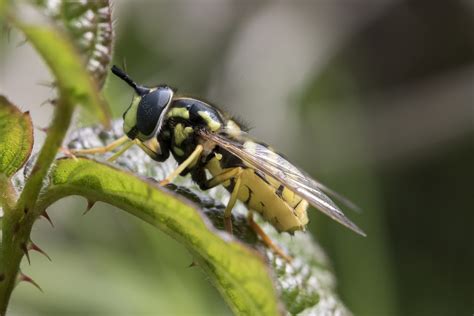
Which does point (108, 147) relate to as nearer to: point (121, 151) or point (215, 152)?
point (121, 151)

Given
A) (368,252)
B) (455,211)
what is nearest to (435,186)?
(455,211)

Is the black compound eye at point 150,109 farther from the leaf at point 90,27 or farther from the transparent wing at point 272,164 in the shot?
the leaf at point 90,27

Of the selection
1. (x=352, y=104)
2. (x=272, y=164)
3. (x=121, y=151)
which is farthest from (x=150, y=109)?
(x=352, y=104)

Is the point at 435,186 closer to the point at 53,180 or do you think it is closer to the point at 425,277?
the point at 425,277

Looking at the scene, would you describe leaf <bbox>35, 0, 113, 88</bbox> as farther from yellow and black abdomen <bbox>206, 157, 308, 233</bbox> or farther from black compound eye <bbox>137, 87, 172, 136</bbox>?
yellow and black abdomen <bbox>206, 157, 308, 233</bbox>

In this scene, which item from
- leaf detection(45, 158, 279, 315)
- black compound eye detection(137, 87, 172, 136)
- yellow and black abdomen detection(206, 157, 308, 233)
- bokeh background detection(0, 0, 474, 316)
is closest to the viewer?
leaf detection(45, 158, 279, 315)

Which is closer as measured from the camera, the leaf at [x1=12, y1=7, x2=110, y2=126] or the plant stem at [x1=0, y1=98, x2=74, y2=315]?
the leaf at [x1=12, y1=7, x2=110, y2=126]

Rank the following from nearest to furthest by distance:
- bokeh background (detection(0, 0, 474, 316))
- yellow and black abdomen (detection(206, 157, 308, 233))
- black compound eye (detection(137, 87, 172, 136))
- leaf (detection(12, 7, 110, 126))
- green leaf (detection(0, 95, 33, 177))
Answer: leaf (detection(12, 7, 110, 126))
green leaf (detection(0, 95, 33, 177))
black compound eye (detection(137, 87, 172, 136))
yellow and black abdomen (detection(206, 157, 308, 233))
bokeh background (detection(0, 0, 474, 316))

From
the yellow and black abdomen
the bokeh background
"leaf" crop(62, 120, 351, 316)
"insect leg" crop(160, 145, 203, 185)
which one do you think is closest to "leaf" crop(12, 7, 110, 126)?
"leaf" crop(62, 120, 351, 316)
